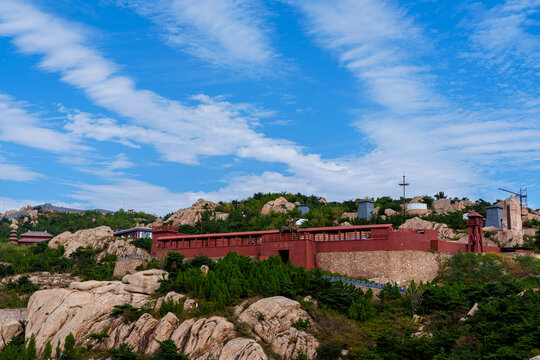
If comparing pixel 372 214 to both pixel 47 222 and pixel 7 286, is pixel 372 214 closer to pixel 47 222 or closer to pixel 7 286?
pixel 7 286

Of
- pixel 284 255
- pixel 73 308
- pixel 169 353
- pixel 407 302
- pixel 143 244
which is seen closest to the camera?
pixel 169 353

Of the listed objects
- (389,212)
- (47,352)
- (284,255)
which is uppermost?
(389,212)

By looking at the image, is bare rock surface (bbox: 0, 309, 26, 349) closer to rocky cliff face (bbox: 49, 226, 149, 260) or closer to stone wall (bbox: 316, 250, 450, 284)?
rocky cliff face (bbox: 49, 226, 149, 260)

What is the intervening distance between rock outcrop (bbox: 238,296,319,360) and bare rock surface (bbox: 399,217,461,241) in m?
36.7

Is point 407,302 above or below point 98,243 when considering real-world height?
below

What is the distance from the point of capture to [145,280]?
65938 millimetres

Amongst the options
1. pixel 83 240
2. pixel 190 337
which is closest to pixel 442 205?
pixel 83 240

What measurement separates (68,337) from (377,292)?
3142 centimetres

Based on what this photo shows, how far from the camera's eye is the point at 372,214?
104 meters

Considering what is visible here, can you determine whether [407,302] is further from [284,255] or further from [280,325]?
[284,255]

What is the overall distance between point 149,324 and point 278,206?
210 ft

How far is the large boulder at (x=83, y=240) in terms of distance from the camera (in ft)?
308

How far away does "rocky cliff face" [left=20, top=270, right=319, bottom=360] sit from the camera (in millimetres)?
52625

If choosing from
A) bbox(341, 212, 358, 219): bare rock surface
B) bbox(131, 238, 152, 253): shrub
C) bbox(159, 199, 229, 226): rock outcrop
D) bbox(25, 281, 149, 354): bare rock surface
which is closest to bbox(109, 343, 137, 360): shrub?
bbox(25, 281, 149, 354): bare rock surface
